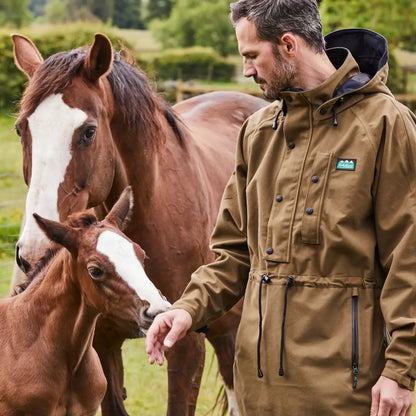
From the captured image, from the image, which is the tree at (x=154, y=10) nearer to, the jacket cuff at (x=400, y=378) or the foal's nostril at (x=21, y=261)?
the foal's nostril at (x=21, y=261)

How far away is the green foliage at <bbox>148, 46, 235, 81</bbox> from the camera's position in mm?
28062

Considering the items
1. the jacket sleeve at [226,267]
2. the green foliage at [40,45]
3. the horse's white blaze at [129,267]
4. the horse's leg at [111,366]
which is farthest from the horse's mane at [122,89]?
the green foliage at [40,45]

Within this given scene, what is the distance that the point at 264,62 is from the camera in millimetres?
2355

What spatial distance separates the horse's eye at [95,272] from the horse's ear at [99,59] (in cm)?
91

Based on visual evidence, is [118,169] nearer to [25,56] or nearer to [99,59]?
[99,59]

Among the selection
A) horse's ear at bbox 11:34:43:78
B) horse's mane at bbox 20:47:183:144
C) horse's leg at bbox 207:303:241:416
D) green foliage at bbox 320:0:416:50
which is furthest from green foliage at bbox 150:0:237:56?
horse's mane at bbox 20:47:183:144

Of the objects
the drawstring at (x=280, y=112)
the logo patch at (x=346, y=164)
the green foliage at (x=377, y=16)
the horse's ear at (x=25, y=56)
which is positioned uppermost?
the drawstring at (x=280, y=112)

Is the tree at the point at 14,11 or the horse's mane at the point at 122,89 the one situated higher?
the horse's mane at the point at 122,89

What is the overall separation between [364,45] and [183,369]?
2061mm

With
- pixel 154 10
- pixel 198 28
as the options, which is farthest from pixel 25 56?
pixel 154 10

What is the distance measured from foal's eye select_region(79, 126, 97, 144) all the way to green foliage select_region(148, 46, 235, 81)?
24.5 meters

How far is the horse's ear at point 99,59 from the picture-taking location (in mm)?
3541

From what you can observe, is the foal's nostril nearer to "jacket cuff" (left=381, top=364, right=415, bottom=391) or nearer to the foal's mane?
the foal's mane

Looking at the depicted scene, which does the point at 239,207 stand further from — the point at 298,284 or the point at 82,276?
the point at 82,276
